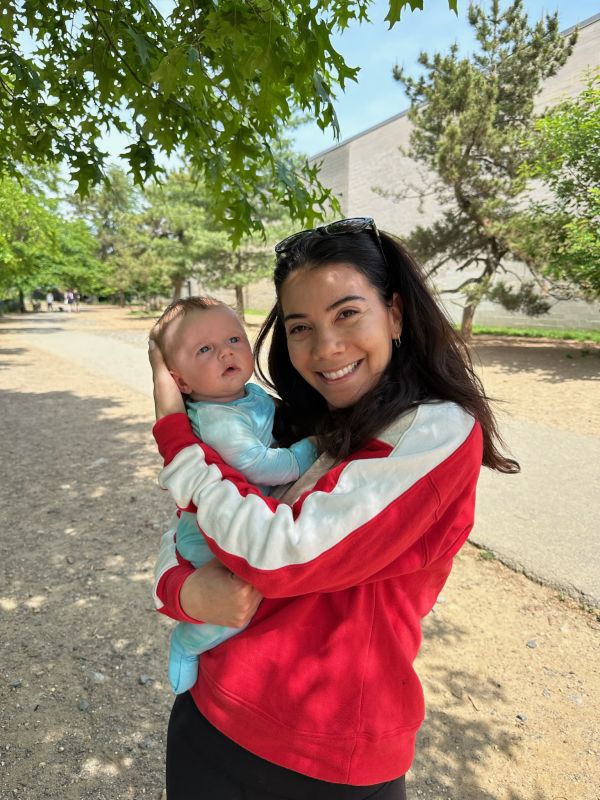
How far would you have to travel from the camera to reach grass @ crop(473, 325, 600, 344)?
51.8ft

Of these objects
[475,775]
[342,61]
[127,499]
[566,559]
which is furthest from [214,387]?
[127,499]

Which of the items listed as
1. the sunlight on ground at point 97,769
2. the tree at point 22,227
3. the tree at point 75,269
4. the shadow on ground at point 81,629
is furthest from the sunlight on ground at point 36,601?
the tree at point 75,269

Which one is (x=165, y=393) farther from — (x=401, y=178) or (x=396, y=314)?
(x=401, y=178)

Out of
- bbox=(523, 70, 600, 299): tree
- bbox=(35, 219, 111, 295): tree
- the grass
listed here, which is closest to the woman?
bbox=(523, 70, 600, 299): tree

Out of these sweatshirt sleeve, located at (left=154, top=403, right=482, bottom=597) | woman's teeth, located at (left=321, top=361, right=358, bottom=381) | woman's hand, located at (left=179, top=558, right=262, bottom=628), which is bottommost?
woman's hand, located at (left=179, top=558, right=262, bottom=628)

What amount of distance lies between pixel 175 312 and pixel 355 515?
0.83 metres

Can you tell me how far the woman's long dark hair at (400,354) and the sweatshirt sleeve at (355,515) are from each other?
100 mm

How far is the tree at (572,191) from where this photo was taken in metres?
9.49

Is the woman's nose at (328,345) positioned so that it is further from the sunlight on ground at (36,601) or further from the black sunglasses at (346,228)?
the sunlight on ground at (36,601)

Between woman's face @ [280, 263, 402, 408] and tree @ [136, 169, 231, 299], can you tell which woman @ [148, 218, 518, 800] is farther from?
tree @ [136, 169, 231, 299]

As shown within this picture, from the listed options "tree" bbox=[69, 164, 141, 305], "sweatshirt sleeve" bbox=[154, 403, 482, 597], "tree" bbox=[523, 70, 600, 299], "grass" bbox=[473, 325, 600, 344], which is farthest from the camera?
"tree" bbox=[69, 164, 141, 305]

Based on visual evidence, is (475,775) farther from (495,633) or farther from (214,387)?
(214,387)

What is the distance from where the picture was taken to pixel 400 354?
1338mm

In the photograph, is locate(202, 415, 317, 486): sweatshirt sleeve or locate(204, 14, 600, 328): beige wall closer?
locate(202, 415, 317, 486): sweatshirt sleeve
